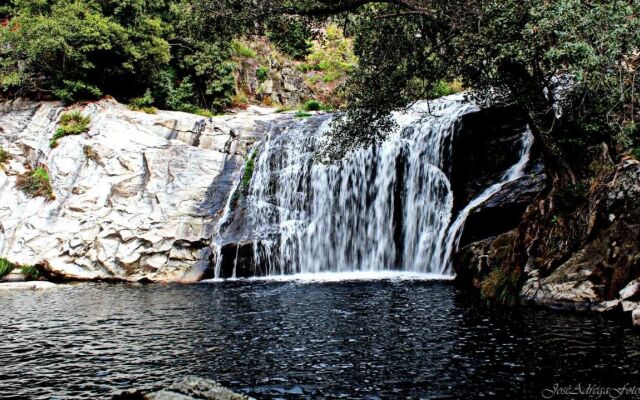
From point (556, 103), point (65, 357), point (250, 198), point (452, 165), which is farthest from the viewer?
point (250, 198)

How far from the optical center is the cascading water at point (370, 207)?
18.2m

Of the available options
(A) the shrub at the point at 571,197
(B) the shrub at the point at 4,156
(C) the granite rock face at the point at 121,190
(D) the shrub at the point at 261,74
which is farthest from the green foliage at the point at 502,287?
(D) the shrub at the point at 261,74

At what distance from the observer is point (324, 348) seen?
27.5 feet

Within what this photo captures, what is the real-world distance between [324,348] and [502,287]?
532cm

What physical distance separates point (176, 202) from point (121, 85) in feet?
34.5

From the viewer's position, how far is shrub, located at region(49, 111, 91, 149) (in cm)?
2412

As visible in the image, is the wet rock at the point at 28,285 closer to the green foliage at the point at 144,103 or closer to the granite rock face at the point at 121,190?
the granite rock face at the point at 121,190

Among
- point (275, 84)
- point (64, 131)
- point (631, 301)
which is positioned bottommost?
point (631, 301)

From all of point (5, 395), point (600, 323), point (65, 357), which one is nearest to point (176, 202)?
point (65, 357)

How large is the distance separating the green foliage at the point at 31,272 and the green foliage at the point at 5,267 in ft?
1.62

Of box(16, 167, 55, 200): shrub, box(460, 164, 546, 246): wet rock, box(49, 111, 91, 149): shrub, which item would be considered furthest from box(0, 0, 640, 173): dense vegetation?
box(16, 167, 55, 200): shrub

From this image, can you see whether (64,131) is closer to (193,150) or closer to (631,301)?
(193,150)

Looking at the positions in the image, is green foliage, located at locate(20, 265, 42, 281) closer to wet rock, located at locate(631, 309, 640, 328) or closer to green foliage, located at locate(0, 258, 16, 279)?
green foliage, located at locate(0, 258, 16, 279)

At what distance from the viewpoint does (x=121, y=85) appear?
92.2 ft
